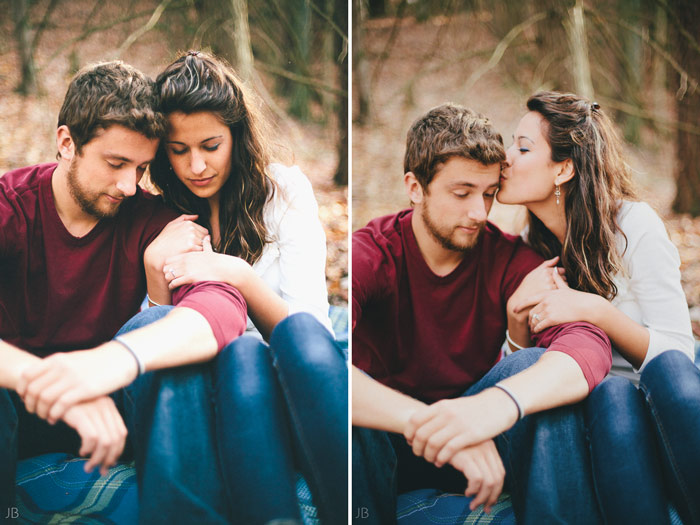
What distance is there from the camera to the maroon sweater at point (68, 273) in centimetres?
204

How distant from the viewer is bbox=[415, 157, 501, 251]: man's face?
217 cm

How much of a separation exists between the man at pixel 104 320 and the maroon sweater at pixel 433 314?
49 cm

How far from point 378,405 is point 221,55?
Answer: 4.31 feet

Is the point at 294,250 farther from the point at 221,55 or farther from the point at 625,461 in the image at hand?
the point at 625,461

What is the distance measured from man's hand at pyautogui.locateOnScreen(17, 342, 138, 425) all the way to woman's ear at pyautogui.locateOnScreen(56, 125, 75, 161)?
0.64 m

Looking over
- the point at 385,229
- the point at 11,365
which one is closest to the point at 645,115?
the point at 385,229

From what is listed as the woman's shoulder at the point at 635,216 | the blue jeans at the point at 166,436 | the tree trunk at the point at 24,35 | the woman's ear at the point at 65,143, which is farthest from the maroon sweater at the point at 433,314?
the tree trunk at the point at 24,35

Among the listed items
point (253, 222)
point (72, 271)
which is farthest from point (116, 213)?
point (253, 222)

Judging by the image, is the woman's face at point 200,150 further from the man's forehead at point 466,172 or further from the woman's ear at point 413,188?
the man's forehead at point 466,172

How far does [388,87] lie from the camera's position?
2.34m

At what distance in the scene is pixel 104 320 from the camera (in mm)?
2090

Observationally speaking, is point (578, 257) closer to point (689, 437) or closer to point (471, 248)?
point (471, 248)

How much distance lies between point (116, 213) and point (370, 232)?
0.87 m

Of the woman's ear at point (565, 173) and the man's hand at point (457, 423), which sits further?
the woman's ear at point (565, 173)
